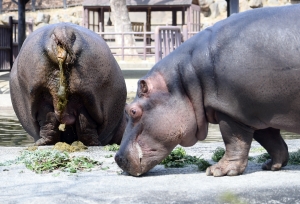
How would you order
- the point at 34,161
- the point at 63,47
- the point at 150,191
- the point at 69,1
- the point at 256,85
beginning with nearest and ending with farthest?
the point at 150,191 → the point at 256,85 → the point at 34,161 → the point at 63,47 → the point at 69,1

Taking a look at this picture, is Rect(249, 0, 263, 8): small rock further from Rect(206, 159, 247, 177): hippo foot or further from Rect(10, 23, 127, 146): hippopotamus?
Rect(206, 159, 247, 177): hippo foot

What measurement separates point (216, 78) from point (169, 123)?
0.41m

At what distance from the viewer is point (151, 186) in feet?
12.7

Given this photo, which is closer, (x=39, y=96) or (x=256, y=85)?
(x=256, y=85)

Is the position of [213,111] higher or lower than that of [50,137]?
higher

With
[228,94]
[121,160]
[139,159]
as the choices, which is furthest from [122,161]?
[228,94]

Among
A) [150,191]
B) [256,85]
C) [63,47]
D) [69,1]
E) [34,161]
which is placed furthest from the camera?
[69,1]

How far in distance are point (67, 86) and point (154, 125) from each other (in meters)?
1.62

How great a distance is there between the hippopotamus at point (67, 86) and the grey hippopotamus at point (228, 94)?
140 cm

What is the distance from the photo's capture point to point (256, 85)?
4.00 m

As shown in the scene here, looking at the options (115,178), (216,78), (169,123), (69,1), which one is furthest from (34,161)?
(69,1)

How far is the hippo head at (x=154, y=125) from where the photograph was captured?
420cm

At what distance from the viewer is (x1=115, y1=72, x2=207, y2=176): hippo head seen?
4.20 meters

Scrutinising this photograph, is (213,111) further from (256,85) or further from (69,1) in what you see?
(69,1)
